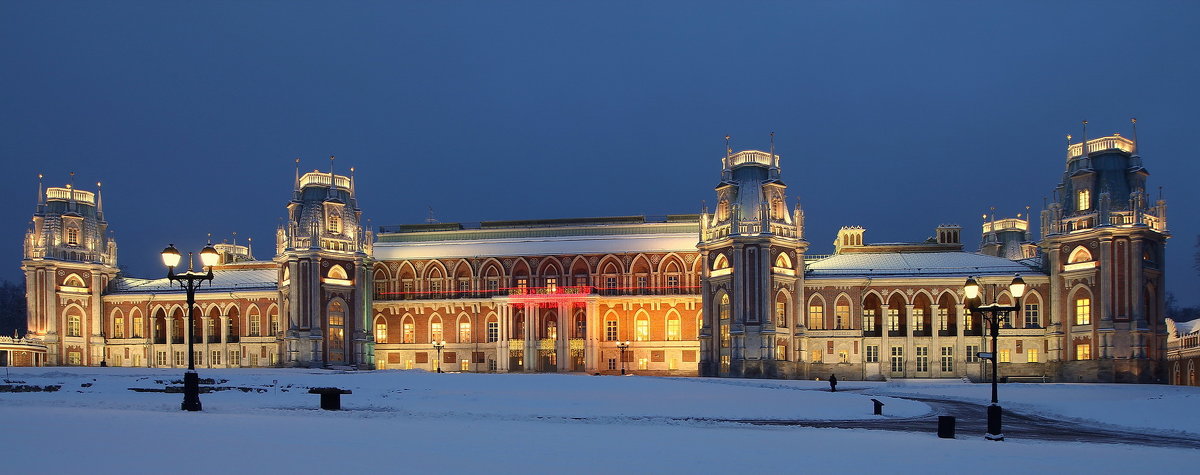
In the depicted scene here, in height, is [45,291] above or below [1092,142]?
below

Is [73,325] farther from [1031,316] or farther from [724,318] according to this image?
[1031,316]

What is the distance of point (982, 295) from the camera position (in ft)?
246

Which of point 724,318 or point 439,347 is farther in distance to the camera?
point 439,347

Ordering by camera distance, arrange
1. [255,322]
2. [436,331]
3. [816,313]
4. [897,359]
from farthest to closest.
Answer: [436,331], [255,322], [816,313], [897,359]

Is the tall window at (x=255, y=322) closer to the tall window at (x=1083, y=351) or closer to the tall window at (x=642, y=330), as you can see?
the tall window at (x=642, y=330)

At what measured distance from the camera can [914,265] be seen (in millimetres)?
78375

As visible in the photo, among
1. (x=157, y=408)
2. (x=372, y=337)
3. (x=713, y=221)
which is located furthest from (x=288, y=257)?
(x=157, y=408)

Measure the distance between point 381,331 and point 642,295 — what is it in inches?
939

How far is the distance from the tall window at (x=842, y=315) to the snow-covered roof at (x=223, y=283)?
45314 mm

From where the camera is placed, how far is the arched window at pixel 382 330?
3543 inches

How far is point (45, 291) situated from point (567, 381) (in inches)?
1981

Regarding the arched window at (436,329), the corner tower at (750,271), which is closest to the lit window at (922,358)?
the corner tower at (750,271)

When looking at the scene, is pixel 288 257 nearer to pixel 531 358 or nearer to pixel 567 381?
pixel 531 358

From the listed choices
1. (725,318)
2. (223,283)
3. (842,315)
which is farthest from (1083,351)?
(223,283)
